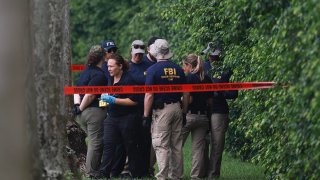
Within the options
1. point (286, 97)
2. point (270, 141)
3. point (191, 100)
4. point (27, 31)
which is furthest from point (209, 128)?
point (27, 31)

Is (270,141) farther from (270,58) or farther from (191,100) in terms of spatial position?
(191,100)

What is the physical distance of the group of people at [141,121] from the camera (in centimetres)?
1539

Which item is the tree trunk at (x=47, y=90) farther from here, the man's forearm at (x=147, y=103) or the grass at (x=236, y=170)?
the grass at (x=236, y=170)

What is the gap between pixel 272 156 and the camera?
13117mm

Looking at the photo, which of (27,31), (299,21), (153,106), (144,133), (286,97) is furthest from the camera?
(144,133)

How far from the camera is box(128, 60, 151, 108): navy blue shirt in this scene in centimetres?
1609

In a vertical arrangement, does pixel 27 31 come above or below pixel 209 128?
above

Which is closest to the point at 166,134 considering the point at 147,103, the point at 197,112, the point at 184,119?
the point at 147,103

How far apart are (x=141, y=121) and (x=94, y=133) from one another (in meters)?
0.86

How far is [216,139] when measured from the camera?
1659 cm

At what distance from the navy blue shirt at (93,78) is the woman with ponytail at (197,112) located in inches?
47.9

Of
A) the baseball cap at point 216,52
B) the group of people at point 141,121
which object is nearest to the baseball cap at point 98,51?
the group of people at point 141,121

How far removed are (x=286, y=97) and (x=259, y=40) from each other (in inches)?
65.0

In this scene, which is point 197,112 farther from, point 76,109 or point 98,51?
point 76,109
